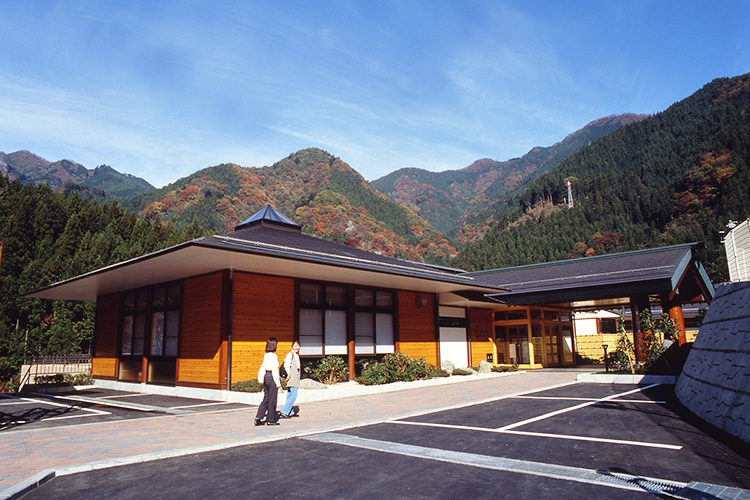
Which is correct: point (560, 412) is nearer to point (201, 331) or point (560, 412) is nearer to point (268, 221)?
point (201, 331)

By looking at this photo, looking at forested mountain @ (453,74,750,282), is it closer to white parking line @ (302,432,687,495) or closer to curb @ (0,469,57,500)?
white parking line @ (302,432,687,495)

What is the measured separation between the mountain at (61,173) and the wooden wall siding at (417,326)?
492 feet

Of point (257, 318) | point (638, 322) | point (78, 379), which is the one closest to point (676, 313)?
point (638, 322)

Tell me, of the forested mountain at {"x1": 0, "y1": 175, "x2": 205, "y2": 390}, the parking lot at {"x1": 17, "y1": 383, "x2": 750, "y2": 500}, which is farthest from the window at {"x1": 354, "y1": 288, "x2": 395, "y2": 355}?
the forested mountain at {"x1": 0, "y1": 175, "x2": 205, "y2": 390}

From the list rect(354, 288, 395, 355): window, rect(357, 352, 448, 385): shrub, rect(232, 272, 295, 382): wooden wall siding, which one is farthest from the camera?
rect(354, 288, 395, 355): window

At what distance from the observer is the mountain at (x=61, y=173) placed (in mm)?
158000

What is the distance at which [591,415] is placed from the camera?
968 cm

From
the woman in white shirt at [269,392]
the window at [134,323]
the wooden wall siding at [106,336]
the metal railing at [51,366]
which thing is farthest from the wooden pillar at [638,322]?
the metal railing at [51,366]

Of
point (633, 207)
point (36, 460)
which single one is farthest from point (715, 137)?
point (36, 460)

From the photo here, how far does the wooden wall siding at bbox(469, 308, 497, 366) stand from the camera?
2408cm

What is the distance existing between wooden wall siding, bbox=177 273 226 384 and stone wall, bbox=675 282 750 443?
39.0ft

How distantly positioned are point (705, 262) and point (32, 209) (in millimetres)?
70803

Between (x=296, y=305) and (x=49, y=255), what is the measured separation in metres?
25.4

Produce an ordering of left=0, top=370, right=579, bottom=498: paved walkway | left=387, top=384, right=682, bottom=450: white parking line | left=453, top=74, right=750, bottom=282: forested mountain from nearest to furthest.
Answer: left=0, top=370, right=579, bottom=498: paved walkway, left=387, top=384, right=682, bottom=450: white parking line, left=453, top=74, right=750, bottom=282: forested mountain
